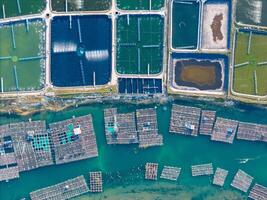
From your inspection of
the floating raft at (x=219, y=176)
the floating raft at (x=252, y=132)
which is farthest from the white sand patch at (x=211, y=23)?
the floating raft at (x=219, y=176)

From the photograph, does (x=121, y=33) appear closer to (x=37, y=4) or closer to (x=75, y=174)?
(x=37, y=4)

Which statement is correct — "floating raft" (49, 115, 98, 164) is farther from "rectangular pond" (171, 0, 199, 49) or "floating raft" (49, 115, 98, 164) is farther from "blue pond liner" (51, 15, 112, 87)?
"rectangular pond" (171, 0, 199, 49)

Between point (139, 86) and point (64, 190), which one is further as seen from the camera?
point (139, 86)

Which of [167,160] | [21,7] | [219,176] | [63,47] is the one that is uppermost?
[21,7]

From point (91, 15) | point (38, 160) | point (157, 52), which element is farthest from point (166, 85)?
point (38, 160)

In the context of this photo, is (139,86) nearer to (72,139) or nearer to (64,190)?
(72,139)

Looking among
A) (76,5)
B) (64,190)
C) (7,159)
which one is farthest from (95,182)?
(76,5)
